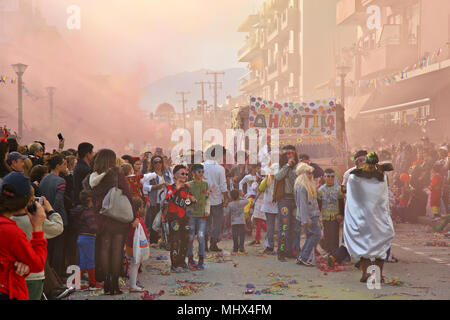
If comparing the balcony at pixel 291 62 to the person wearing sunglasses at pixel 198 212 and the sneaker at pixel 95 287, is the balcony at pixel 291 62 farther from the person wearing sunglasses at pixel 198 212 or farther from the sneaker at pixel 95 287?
the sneaker at pixel 95 287

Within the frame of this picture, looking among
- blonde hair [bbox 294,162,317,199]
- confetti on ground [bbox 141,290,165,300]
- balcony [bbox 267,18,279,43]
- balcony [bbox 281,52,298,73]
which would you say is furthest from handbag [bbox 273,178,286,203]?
balcony [bbox 267,18,279,43]

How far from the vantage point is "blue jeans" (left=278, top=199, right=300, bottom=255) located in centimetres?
1001

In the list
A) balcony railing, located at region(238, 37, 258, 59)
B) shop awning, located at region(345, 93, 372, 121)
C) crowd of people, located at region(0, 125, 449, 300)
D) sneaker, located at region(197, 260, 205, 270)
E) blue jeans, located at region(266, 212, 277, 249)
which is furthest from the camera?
balcony railing, located at region(238, 37, 258, 59)

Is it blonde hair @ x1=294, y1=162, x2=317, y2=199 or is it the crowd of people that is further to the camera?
blonde hair @ x1=294, y1=162, x2=317, y2=199

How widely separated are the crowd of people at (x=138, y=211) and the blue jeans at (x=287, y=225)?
2 cm

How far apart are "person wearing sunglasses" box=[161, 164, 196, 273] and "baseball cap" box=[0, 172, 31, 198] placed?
4941 millimetres

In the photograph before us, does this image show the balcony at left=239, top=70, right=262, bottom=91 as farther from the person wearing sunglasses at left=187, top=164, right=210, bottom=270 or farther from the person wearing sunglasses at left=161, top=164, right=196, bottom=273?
the person wearing sunglasses at left=161, top=164, right=196, bottom=273

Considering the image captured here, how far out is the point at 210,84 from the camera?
8919cm

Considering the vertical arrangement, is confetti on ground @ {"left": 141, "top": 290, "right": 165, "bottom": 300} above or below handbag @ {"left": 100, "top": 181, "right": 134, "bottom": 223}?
below

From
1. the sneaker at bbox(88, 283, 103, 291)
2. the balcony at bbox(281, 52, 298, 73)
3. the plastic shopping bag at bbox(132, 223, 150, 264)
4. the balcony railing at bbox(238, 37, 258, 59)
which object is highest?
the balcony railing at bbox(238, 37, 258, 59)

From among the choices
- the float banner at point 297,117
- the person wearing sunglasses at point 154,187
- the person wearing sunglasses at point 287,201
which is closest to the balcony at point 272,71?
the float banner at point 297,117
